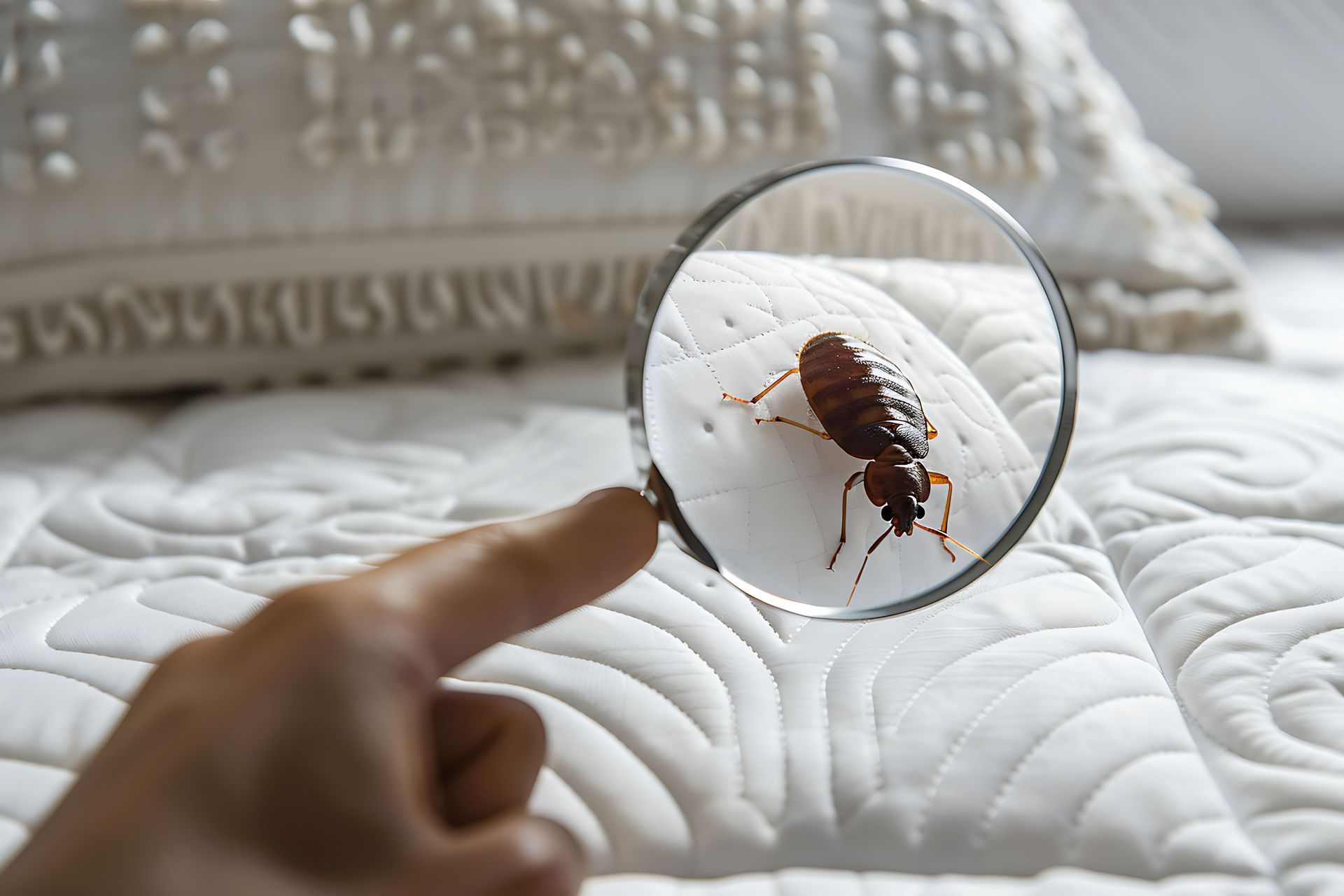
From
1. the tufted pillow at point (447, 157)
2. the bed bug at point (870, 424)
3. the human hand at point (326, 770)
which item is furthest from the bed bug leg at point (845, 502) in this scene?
the tufted pillow at point (447, 157)

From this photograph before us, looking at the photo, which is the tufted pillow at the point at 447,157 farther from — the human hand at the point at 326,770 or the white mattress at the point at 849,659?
the human hand at the point at 326,770

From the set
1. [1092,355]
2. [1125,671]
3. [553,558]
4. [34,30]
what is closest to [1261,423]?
[1092,355]

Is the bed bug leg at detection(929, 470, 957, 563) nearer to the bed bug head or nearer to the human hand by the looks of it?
the bed bug head

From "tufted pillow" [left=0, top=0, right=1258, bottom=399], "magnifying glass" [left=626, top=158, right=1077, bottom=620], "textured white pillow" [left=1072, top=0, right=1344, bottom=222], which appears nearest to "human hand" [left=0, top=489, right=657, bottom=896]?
"magnifying glass" [left=626, top=158, right=1077, bottom=620]

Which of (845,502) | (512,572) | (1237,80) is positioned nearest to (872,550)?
(845,502)

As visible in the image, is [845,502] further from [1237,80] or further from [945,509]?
[1237,80]

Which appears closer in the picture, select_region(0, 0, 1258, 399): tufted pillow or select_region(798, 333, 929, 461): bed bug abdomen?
select_region(798, 333, 929, 461): bed bug abdomen
